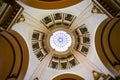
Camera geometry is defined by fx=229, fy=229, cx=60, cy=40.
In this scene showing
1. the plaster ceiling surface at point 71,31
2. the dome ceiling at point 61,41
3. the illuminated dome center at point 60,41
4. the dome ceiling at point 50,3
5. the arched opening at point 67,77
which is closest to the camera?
the dome ceiling at point 50,3

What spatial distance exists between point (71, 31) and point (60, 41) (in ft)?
4.37

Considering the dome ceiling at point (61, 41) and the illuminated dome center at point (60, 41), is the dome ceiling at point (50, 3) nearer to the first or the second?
the dome ceiling at point (61, 41)

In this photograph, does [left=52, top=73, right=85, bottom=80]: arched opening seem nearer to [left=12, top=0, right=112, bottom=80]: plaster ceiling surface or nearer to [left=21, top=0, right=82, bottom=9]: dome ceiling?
[left=12, top=0, right=112, bottom=80]: plaster ceiling surface

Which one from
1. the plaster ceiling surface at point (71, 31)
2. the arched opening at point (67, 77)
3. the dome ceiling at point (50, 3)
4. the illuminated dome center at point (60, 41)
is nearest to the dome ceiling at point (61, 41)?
the illuminated dome center at point (60, 41)

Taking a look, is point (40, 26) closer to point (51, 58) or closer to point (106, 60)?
point (51, 58)

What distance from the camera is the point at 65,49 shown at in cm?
1388

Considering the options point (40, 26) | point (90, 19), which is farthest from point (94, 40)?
point (40, 26)

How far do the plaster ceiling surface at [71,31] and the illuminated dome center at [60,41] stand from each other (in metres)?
0.47

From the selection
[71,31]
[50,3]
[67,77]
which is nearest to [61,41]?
[71,31]

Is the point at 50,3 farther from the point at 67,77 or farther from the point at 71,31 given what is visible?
the point at 67,77

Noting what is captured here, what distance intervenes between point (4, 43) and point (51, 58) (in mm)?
3348

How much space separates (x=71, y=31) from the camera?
13109 mm

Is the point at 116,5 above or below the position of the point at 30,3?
above

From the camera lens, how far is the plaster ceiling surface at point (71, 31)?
11.4 metres
